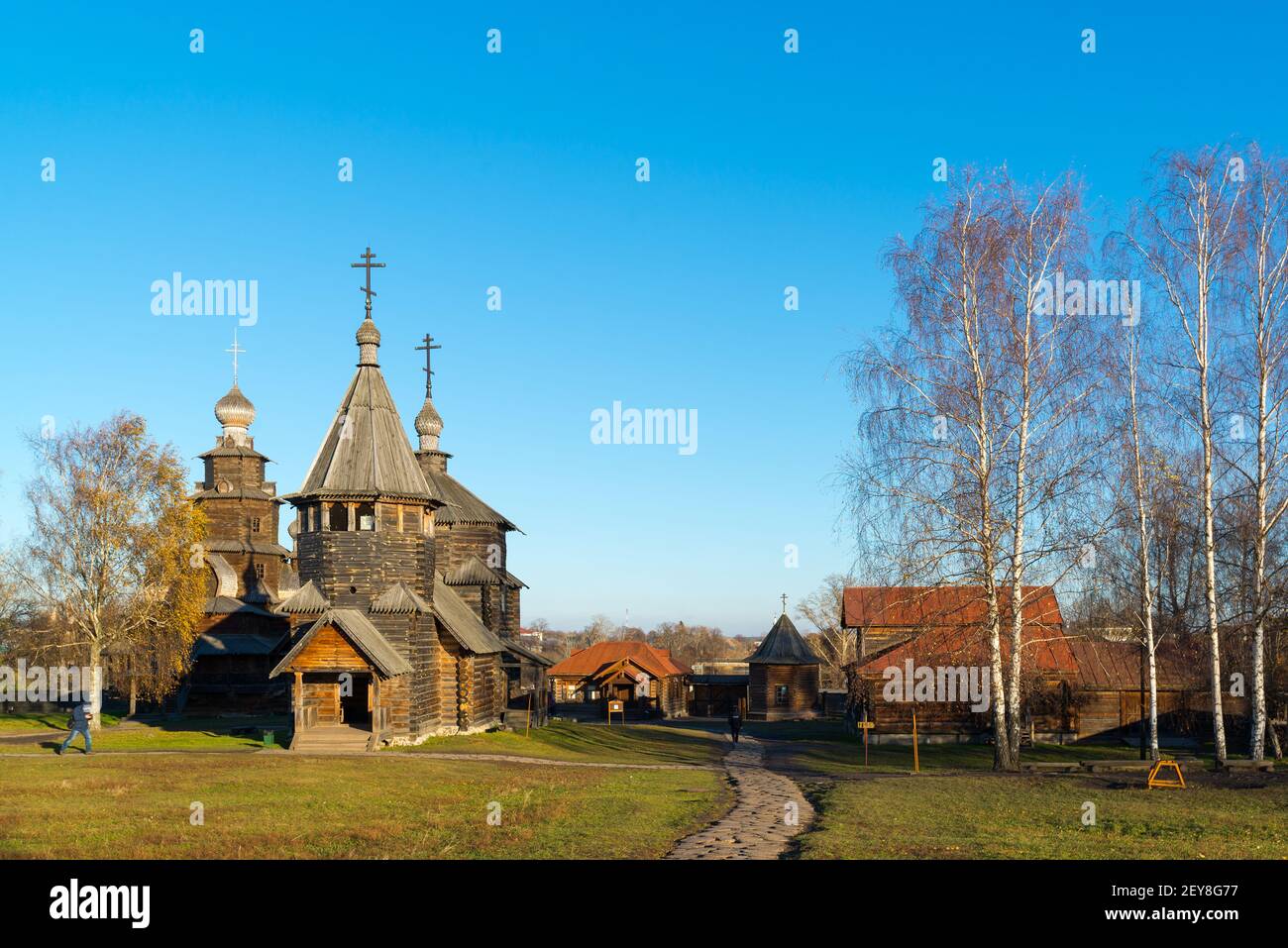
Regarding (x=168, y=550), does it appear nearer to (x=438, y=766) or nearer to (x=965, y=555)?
(x=438, y=766)

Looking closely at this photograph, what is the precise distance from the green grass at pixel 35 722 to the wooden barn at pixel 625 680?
26.6 meters

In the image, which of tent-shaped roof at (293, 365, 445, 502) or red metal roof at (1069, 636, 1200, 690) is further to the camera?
red metal roof at (1069, 636, 1200, 690)

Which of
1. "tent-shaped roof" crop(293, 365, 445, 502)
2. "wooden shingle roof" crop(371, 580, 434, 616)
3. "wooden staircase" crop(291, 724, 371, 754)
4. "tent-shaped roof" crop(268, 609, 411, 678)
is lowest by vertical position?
"wooden staircase" crop(291, 724, 371, 754)

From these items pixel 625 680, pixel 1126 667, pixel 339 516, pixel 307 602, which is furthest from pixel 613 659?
pixel 307 602

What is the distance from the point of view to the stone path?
551 inches

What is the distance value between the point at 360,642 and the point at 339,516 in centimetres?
518

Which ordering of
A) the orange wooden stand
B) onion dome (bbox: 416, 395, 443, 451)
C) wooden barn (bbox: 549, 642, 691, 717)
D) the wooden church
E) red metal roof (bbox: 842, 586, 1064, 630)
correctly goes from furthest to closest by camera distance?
wooden barn (bbox: 549, 642, 691, 717)
onion dome (bbox: 416, 395, 443, 451)
the wooden church
red metal roof (bbox: 842, 586, 1064, 630)
the orange wooden stand

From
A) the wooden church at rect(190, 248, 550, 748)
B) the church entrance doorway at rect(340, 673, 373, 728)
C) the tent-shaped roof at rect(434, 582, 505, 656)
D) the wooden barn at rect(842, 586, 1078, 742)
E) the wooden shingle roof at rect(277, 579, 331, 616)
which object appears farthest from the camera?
the church entrance doorway at rect(340, 673, 373, 728)

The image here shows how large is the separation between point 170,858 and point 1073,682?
36.8m

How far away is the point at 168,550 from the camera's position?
129 feet

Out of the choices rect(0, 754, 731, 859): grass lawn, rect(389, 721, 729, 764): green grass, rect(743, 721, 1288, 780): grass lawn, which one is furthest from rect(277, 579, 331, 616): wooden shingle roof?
rect(743, 721, 1288, 780): grass lawn

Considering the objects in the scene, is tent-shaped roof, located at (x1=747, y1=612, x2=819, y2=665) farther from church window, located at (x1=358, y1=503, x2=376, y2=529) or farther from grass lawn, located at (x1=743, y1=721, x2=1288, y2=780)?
church window, located at (x1=358, y1=503, x2=376, y2=529)

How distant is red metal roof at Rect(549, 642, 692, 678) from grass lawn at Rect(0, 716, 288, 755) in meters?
27.7

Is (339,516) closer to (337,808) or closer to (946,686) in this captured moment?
(337,808)
